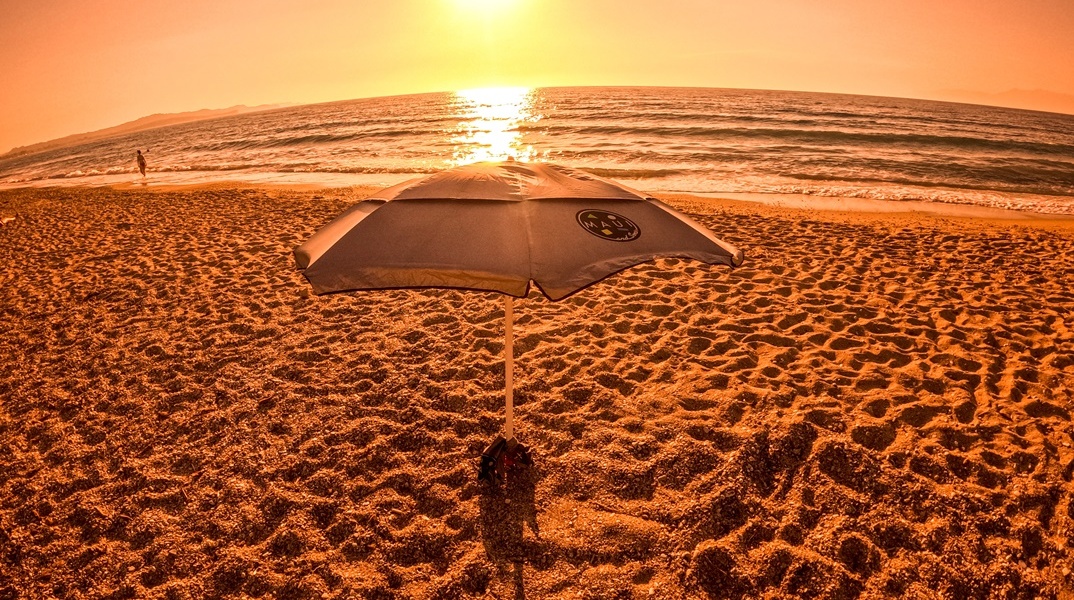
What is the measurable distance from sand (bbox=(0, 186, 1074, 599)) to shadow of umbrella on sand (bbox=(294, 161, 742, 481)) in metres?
2.01

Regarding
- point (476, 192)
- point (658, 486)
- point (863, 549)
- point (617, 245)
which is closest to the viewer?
point (617, 245)

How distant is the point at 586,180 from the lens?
331 centimetres

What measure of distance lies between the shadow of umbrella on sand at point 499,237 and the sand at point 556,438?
201 centimetres

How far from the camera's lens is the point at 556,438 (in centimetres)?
436

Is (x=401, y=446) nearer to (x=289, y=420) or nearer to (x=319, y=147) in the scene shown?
(x=289, y=420)

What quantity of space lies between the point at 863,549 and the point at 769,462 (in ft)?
2.78

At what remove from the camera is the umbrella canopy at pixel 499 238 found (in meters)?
2.43

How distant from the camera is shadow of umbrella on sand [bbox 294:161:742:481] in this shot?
2428mm

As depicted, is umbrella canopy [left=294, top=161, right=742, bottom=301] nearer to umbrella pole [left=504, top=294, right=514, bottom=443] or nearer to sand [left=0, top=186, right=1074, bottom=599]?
umbrella pole [left=504, top=294, right=514, bottom=443]

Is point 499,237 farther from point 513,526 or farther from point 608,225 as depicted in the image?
point 513,526

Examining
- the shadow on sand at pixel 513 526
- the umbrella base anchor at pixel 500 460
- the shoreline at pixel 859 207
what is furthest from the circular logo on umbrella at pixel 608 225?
the shoreline at pixel 859 207

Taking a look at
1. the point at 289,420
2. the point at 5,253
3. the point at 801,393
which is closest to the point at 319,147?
the point at 5,253

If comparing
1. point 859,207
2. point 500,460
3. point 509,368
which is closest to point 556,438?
point 500,460

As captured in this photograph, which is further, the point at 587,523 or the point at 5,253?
the point at 5,253
